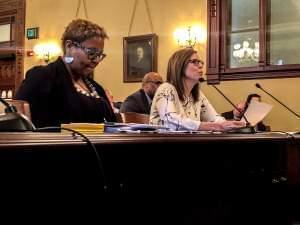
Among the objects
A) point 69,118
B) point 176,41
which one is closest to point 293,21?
point 176,41

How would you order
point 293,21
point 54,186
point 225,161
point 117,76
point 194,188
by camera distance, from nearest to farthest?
point 54,186
point 194,188
point 225,161
point 293,21
point 117,76

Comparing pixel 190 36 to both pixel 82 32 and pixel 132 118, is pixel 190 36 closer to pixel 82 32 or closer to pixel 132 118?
pixel 132 118

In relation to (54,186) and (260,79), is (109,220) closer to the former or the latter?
(54,186)

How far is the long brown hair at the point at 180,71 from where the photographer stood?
2.67 metres

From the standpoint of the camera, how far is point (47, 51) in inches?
287

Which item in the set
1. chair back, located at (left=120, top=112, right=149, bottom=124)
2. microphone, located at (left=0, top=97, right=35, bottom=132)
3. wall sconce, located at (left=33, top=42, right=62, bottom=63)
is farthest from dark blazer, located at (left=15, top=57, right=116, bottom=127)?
wall sconce, located at (left=33, top=42, right=62, bottom=63)

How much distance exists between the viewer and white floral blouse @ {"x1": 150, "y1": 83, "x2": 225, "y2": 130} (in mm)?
2468

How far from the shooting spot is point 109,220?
4.20 feet

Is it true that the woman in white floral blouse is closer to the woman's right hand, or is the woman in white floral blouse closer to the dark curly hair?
the woman's right hand

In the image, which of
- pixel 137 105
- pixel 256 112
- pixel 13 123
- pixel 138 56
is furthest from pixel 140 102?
pixel 13 123

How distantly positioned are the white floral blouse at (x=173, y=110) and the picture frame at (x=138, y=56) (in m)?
3.57

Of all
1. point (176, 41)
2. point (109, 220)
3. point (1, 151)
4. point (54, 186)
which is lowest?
point (109, 220)

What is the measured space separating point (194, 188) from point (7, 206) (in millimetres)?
741

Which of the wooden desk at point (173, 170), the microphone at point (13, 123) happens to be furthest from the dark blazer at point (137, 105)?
the microphone at point (13, 123)
